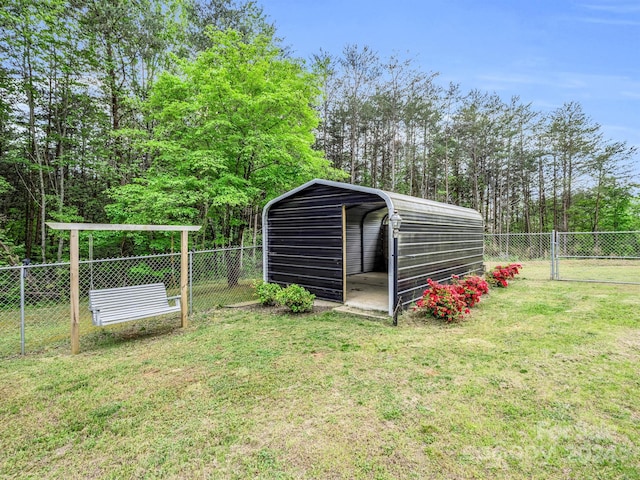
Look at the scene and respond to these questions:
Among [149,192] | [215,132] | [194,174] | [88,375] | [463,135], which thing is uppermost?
[463,135]

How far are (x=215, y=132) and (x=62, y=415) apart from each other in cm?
688

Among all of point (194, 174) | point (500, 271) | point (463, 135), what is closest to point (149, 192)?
point (194, 174)

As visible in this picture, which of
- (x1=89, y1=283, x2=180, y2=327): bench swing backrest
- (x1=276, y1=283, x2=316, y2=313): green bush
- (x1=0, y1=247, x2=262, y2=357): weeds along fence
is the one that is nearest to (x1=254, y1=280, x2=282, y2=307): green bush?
(x1=276, y1=283, x2=316, y2=313): green bush

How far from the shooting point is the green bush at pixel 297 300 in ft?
18.2

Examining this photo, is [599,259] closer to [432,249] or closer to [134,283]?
[432,249]

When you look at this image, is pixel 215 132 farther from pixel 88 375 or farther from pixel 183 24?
pixel 183 24

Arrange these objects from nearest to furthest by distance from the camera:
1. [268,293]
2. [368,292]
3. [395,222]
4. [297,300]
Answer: [395,222]
[297,300]
[268,293]
[368,292]

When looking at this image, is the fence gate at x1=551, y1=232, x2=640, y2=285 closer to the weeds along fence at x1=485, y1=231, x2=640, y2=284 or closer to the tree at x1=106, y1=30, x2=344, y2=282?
the weeds along fence at x1=485, y1=231, x2=640, y2=284

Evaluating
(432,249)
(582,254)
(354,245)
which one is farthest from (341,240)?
(582,254)

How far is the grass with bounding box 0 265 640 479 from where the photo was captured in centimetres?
187

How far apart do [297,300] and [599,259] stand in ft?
47.6

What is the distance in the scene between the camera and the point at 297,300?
5559 millimetres

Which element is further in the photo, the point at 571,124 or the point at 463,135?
the point at 463,135

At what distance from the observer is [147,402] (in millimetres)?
2592
